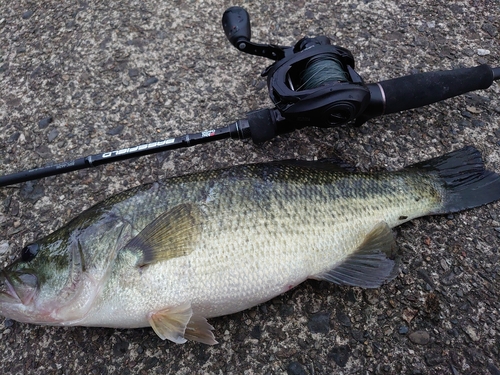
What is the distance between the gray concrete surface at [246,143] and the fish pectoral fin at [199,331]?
175 millimetres

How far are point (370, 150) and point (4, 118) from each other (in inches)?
102

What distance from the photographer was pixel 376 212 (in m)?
2.17

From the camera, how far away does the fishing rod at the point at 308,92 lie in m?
2.03

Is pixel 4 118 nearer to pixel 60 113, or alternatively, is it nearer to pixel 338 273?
pixel 60 113

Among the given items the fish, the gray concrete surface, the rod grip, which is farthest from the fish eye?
the rod grip

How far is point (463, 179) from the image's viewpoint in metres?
2.34

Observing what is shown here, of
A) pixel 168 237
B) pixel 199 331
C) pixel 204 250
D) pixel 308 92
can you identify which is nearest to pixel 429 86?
pixel 308 92

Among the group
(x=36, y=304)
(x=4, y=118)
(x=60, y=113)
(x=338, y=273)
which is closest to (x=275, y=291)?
(x=338, y=273)

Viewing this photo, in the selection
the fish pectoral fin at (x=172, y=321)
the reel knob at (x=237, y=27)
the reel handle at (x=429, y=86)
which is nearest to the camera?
the fish pectoral fin at (x=172, y=321)

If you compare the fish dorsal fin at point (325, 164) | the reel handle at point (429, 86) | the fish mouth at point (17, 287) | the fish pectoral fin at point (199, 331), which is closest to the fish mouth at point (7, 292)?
the fish mouth at point (17, 287)

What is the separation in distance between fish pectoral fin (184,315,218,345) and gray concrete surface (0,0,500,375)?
0.18m

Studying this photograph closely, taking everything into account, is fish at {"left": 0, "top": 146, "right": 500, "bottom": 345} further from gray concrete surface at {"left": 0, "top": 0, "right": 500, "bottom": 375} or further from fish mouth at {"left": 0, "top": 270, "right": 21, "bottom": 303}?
gray concrete surface at {"left": 0, "top": 0, "right": 500, "bottom": 375}

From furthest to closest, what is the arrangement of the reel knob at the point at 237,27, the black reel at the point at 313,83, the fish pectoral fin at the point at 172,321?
the reel knob at the point at 237,27 → the black reel at the point at 313,83 → the fish pectoral fin at the point at 172,321

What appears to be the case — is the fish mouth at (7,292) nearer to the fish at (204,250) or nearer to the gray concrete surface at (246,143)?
the fish at (204,250)
